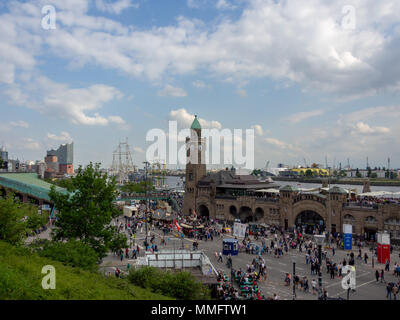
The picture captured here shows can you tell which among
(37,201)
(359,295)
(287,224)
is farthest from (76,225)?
(37,201)

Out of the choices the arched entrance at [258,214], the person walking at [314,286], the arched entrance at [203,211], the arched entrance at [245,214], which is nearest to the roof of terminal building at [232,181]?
the arched entrance at [245,214]

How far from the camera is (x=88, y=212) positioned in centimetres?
2748

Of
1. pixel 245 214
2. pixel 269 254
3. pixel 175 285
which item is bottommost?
pixel 269 254

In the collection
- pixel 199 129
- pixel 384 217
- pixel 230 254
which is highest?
Answer: pixel 199 129

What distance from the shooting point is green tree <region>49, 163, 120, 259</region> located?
27.2 m

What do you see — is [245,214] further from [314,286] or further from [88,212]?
[88,212]

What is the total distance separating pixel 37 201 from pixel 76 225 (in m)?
64.7

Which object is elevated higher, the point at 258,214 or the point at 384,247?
the point at 384,247

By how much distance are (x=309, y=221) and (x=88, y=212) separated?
4109 cm

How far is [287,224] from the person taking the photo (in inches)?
2308

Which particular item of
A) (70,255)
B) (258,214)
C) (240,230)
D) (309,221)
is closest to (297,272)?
(240,230)

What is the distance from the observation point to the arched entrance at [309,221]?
178ft
